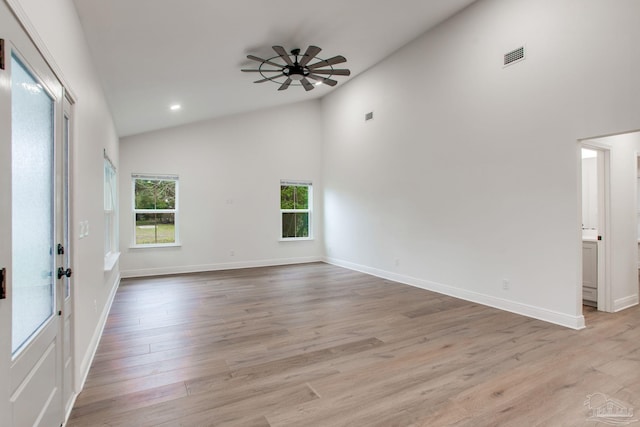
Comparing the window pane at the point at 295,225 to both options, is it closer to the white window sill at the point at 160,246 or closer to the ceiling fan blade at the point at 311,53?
the white window sill at the point at 160,246

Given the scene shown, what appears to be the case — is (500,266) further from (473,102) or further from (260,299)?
(260,299)

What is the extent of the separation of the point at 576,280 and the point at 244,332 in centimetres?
354

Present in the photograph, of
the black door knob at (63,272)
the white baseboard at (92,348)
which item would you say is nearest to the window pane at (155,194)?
the white baseboard at (92,348)

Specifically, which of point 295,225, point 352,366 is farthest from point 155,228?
point 352,366

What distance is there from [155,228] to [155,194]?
675 millimetres

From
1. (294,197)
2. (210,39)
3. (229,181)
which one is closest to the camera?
(210,39)

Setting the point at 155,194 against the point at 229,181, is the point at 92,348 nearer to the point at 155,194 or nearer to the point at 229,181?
the point at 155,194

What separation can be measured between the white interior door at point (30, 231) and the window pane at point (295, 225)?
19.8ft

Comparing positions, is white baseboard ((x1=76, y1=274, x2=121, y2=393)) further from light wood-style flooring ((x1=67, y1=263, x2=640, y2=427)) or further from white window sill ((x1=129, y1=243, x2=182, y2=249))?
white window sill ((x1=129, y1=243, x2=182, y2=249))

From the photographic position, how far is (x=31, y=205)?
A: 5.19ft

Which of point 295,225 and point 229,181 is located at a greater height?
point 229,181

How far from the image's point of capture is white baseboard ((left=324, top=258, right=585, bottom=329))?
143 inches

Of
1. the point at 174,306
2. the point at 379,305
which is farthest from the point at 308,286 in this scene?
the point at 174,306

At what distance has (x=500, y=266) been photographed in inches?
170
